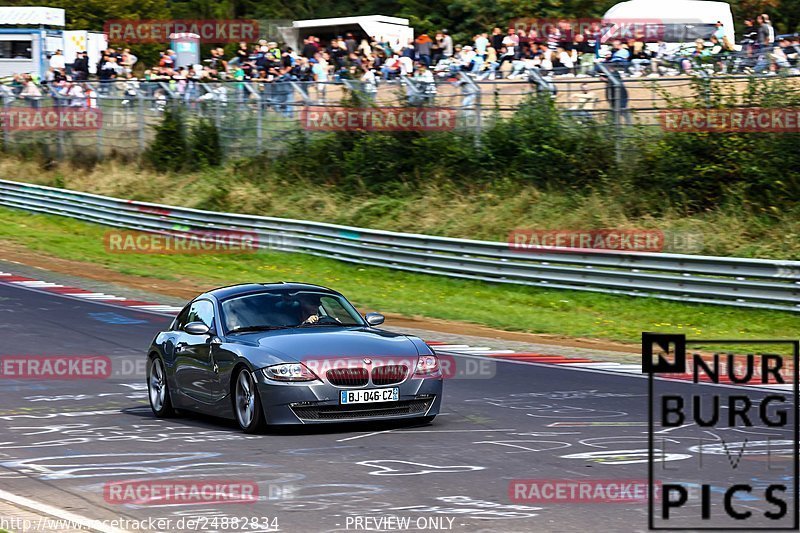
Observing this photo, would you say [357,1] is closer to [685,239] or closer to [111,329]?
[685,239]

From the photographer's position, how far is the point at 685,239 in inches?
973

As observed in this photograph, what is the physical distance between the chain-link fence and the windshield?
15.7 m

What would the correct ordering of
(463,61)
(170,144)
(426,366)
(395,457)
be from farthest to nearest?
1. (170,144)
2. (463,61)
3. (426,366)
4. (395,457)

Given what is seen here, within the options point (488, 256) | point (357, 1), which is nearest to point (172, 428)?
point (488, 256)

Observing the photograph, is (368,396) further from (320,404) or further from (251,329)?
(251,329)

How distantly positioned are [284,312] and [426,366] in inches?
61.9

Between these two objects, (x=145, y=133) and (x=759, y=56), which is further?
(x=145, y=133)

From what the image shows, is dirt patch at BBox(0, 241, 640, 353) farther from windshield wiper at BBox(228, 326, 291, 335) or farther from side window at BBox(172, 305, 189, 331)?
windshield wiper at BBox(228, 326, 291, 335)

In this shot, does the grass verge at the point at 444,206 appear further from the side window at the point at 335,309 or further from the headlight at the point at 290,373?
the headlight at the point at 290,373

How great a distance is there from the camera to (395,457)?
9.26 meters

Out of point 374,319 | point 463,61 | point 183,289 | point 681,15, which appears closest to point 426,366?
point 374,319

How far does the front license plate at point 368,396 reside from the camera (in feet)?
33.8

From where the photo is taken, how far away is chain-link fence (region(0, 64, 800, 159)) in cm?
2634

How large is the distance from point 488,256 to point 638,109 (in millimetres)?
4813
